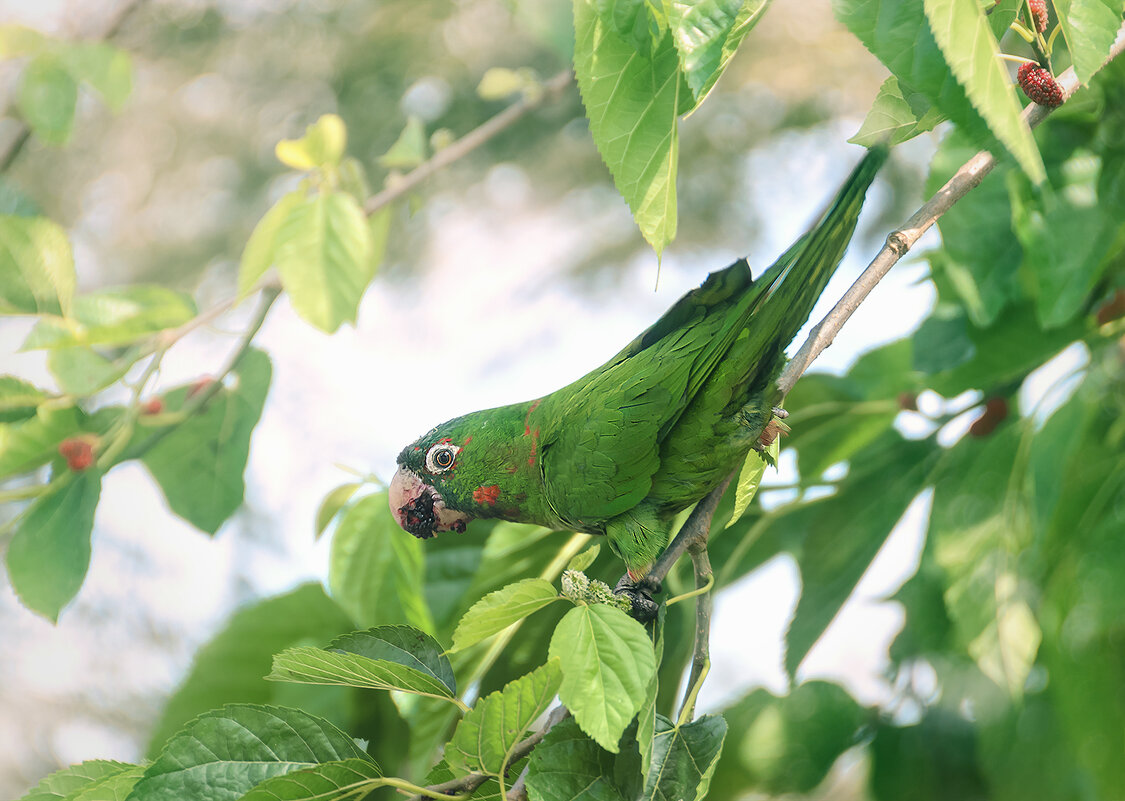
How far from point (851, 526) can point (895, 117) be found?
37cm

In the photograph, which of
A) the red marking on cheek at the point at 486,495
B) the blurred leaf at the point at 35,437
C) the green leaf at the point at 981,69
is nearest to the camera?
the green leaf at the point at 981,69

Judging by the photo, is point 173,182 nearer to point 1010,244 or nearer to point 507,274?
point 507,274

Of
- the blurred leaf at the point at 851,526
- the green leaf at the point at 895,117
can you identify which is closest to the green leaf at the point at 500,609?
the green leaf at the point at 895,117

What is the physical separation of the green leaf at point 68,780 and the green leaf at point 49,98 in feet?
2.37

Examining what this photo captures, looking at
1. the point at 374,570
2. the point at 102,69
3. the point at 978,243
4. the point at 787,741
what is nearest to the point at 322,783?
the point at 374,570

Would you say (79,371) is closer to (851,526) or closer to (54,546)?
(54,546)

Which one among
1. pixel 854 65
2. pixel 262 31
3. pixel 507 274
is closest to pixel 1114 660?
pixel 854 65

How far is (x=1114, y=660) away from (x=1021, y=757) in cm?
12

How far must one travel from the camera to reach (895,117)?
361 mm

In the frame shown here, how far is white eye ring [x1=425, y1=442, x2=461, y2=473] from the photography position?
20.0 inches

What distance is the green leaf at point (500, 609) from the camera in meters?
0.31

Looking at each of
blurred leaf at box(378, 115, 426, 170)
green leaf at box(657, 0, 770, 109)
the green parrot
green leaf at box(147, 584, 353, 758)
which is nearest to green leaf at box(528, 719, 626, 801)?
the green parrot

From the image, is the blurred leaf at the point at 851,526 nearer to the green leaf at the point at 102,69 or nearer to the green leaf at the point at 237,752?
the green leaf at the point at 237,752

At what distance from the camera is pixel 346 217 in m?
0.61
